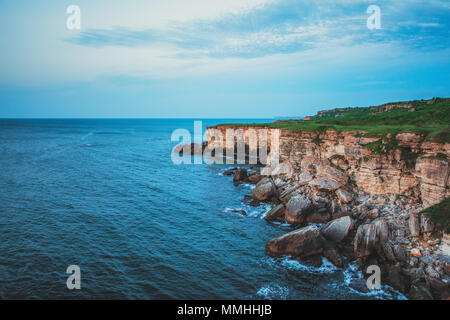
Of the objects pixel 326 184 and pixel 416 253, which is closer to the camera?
pixel 416 253

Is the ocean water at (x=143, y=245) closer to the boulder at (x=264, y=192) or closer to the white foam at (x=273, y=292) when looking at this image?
the white foam at (x=273, y=292)

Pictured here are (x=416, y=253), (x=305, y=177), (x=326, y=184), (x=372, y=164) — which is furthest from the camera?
(x=305, y=177)

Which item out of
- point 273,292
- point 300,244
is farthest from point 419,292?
point 273,292

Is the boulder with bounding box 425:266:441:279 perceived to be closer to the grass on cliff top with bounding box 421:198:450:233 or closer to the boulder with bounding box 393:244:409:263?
the boulder with bounding box 393:244:409:263

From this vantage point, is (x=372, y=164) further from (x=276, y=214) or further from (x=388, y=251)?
(x=276, y=214)

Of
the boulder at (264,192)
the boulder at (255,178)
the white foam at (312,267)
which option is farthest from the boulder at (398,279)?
the boulder at (255,178)

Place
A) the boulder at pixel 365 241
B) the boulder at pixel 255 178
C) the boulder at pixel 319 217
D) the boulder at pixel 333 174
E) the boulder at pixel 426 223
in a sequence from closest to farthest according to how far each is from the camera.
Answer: the boulder at pixel 426 223 < the boulder at pixel 365 241 < the boulder at pixel 319 217 < the boulder at pixel 333 174 < the boulder at pixel 255 178

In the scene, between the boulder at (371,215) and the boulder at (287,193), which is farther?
the boulder at (287,193)
